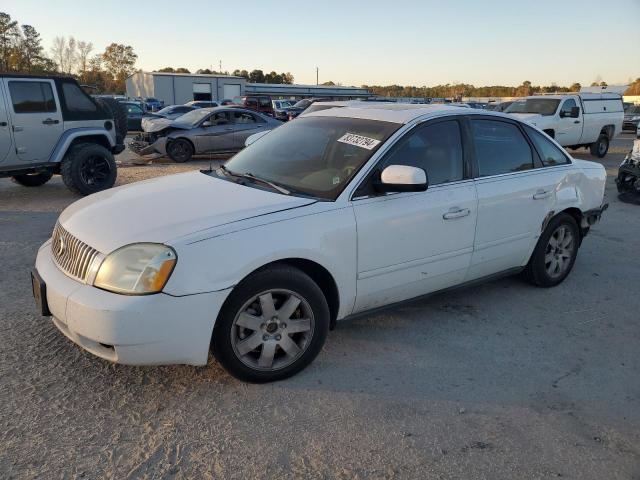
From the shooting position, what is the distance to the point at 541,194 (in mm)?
4293

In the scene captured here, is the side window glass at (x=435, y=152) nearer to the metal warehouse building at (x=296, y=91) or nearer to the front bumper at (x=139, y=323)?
the front bumper at (x=139, y=323)

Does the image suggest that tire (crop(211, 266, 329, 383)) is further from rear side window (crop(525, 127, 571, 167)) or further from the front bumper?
rear side window (crop(525, 127, 571, 167))

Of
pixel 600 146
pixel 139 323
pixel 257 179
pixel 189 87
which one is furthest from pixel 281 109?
pixel 189 87

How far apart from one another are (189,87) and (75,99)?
5342 centimetres

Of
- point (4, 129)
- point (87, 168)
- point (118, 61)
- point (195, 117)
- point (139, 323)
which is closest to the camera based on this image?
point (139, 323)

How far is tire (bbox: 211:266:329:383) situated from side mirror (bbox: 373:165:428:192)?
2.54ft

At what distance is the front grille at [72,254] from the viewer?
2805 mm

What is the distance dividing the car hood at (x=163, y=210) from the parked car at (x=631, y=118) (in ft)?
92.4

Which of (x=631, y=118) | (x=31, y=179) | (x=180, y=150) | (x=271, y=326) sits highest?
(x=271, y=326)

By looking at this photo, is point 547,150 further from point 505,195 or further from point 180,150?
point 180,150

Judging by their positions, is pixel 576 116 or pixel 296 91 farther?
pixel 296 91

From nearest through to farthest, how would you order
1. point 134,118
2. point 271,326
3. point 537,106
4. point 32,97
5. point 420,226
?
point 271,326 → point 420,226 → point 32,97 → point 537,106 → point 134,118

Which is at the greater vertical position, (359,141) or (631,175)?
(359,141)

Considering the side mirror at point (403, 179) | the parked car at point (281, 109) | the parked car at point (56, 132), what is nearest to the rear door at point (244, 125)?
the parked car at point (56, 132)
